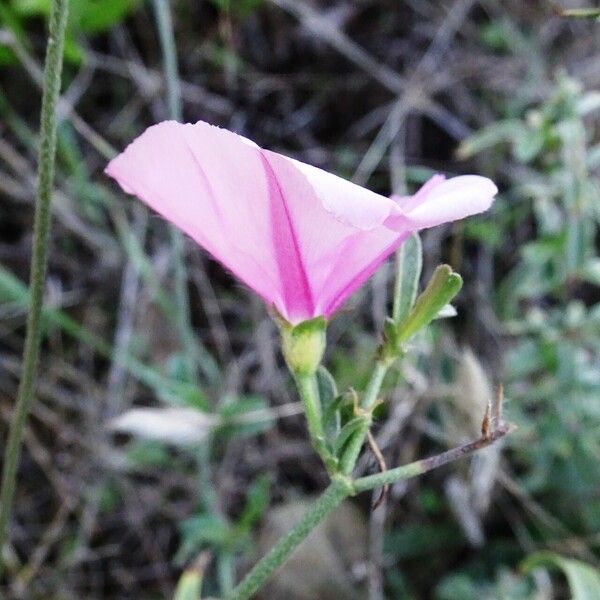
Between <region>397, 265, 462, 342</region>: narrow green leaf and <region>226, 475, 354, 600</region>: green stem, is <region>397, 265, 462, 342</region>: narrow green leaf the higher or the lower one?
the higher one

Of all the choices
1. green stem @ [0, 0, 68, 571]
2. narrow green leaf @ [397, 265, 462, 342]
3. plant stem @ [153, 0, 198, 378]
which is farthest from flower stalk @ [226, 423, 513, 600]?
plant stem @ [153, 0, 198, 378]

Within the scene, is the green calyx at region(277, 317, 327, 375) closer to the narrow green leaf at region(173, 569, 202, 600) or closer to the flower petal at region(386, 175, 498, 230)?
the flower petal at region(386, 175, 498, 230)

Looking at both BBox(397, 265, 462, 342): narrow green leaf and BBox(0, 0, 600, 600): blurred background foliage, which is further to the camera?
BBox(0, 0, 600, 600): blurred background foliage

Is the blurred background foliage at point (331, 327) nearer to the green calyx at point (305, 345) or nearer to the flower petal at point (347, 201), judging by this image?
the green calyx at point (305, 345)

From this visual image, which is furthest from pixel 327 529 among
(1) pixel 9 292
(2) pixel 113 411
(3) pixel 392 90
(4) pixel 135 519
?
(3) pixel 392 90

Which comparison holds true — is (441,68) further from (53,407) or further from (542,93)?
(53,407)
